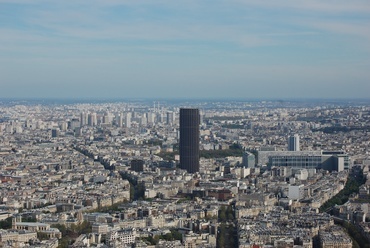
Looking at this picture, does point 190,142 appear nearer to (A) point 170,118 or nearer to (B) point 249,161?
(B) point 249,161

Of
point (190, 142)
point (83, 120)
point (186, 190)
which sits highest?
point (190, 142)

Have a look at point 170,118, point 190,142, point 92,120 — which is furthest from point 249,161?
point 170,118

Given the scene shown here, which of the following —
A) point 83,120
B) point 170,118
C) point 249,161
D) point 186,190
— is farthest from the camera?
point 170,118

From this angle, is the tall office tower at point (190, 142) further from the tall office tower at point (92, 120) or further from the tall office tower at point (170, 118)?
the tall office tower at point (170, 118)

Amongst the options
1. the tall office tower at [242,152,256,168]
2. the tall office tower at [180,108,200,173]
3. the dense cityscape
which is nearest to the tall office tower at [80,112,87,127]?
the dense cityscape

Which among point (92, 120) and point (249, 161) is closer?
point (249, 161)

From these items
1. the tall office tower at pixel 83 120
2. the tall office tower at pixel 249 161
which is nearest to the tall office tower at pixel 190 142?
the tall office tower at pixel 249 161
